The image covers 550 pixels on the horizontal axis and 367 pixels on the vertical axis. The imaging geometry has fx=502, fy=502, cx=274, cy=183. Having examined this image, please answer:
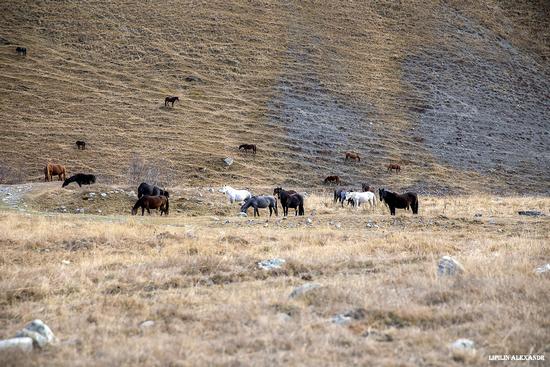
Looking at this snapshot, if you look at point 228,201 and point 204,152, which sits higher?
point 204,152

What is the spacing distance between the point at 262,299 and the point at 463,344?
2946 mm

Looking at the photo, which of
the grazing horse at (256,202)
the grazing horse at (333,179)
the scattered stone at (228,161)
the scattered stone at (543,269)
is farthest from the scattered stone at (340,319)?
the scattered stone at (228,161)

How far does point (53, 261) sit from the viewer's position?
406 inches

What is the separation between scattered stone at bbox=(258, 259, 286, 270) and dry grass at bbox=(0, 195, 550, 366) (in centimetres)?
16

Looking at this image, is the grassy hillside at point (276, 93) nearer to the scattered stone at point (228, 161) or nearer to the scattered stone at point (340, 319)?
the scattered stone at point (228, 161)

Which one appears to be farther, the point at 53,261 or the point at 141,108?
the point at 141,108

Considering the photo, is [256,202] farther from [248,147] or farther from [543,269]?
[248,147]

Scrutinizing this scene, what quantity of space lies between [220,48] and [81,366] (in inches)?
2573

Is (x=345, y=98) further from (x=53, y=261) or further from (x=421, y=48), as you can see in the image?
(x=53, y=261)

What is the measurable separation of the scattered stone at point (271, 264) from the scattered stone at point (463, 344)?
468 centimetres

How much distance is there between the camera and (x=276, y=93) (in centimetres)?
5950

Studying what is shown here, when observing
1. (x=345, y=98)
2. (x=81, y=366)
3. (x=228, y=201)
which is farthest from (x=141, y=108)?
(x=81, y=366)

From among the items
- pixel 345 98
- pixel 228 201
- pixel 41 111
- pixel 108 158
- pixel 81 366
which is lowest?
pixel 81 366

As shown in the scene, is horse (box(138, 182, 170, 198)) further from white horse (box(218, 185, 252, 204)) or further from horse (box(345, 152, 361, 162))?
horse (box(345, 152, 361, 162))
